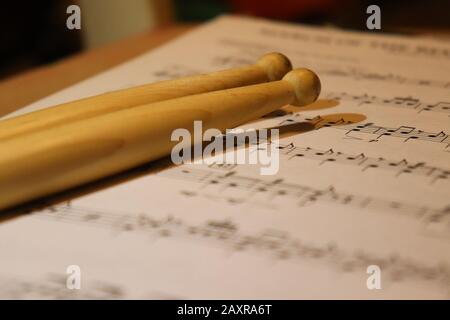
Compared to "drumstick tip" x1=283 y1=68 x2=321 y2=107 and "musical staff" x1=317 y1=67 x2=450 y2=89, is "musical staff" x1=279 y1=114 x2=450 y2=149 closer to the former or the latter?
"drumstick tip" x1=283 y1=68 x2=321 y2=107

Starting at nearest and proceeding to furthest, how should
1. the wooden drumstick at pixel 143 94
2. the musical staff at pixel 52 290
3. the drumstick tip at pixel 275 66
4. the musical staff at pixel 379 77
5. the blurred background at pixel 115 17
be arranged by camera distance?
the musical staff at pixel 52 290, the wooden drumstick at pixel 143 94, the drumstick tip at pixel 275 66, the musical staff at pixel 379 77, the blurred background at pixel 115 17

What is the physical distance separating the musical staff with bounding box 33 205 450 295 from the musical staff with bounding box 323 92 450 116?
0.27 meters

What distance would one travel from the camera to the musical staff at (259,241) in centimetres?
40

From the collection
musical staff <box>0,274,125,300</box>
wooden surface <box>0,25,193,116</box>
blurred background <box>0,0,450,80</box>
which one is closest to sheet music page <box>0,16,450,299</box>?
musical staff <box>0,274,125,300</box>

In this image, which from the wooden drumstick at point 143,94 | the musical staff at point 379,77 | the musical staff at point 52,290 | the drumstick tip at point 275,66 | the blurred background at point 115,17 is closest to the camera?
the musical staff at point 52,290

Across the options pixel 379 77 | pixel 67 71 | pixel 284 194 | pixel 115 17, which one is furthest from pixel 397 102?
pixel 115 17

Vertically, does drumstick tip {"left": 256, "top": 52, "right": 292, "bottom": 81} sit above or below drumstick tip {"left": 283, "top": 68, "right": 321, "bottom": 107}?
above

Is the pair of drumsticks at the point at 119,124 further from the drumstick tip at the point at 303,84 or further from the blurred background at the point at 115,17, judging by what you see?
the blurred background at the point at 115,17

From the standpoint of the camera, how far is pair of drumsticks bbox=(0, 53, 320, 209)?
0.46 metres

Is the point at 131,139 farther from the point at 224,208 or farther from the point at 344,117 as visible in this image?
the point at 344,117

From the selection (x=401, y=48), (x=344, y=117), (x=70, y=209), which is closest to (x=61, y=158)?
(x=70, y=209)

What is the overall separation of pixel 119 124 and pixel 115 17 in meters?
0.99

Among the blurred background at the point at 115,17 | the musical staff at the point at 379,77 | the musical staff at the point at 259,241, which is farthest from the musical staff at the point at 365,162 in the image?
the blurred background at the point at 115,17
